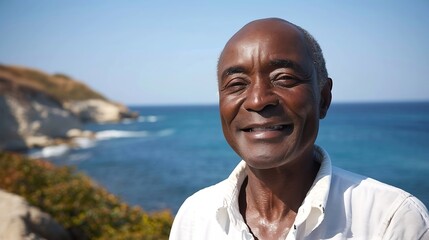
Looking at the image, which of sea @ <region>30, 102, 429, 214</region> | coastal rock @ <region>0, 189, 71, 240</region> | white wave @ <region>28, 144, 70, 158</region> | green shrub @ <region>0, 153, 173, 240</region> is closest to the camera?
coastal rock @ <region>0, 189, 71, 240</region>

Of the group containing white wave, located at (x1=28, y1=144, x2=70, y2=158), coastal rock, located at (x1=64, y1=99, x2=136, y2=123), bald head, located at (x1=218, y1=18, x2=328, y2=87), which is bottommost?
coastal rock, located at (x1=64, y1=99, x2=136, y2=123)

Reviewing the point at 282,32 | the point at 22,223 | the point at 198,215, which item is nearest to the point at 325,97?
the point at 282,32

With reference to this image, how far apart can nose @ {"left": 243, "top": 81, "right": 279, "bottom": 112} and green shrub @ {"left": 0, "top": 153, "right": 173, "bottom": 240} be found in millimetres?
4037

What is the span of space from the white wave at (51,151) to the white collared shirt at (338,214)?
32.1 m

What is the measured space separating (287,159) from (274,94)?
27 cm

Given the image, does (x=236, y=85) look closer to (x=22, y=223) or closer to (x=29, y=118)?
(x=22, y=223)

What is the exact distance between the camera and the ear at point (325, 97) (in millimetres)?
1865

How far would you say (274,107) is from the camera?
5.50 feet

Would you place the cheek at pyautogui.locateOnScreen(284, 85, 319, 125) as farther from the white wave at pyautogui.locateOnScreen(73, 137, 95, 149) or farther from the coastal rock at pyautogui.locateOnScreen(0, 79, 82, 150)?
the white wave at pyautogui.locateOnScreen(73, 137, 95, 149)

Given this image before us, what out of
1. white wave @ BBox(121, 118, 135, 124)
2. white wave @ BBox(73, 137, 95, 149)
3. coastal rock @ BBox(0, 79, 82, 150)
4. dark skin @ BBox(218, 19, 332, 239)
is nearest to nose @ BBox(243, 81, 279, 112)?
dark skin @ BBox(218, 19, 332, 239)

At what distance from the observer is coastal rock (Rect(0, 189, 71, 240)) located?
4.14 metres

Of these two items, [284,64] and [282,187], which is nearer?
[284,64]

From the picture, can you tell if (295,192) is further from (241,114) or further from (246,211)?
(241,114)

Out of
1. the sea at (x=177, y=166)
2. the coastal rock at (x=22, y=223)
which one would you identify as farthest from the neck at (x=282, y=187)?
the sea at (x=177, y=166)
